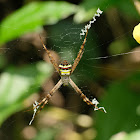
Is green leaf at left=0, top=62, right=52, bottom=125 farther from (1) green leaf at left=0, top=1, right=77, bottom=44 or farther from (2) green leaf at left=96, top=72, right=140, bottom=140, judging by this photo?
(2) green leaf at left=96, top=72, right=140, bottom=140

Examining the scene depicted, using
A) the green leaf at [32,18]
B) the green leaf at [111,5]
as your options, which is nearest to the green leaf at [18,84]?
the green leaf at [32,18]

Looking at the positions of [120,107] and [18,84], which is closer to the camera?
[120,107]

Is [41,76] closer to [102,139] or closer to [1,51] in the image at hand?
[1,51]

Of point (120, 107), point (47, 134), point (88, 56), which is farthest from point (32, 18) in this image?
point (47, 134)

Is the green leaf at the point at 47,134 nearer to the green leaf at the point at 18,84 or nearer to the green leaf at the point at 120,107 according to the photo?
the green leaf at the point at 18,84

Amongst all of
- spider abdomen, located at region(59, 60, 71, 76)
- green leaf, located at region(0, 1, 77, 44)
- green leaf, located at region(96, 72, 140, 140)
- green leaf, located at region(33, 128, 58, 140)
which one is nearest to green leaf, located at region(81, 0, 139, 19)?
green leaf, located at region(0, 1, 77, 44)

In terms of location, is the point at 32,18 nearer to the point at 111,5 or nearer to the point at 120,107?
the point at 111,5
